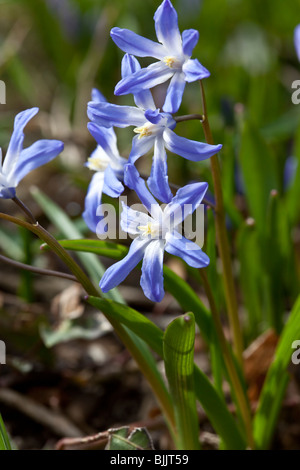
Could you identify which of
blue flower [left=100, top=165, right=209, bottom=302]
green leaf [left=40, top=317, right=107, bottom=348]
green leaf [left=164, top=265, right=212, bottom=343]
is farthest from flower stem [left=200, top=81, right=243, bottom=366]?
green leaf [left=40, top=317, right=107, bottom=348]

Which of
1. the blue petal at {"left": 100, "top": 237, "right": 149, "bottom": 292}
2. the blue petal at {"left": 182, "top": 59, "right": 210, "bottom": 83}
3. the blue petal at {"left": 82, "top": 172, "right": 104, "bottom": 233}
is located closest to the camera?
the blue petal at {"left": 182, "top": 59, "right": 210, "bottom": 83}

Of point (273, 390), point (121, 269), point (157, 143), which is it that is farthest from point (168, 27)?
point (273, 390)

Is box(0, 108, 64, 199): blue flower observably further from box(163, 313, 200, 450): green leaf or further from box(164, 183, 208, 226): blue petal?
box(163, 313, 200, 450): green leaf

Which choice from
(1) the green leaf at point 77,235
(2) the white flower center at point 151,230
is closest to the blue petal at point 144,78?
(2) the white flower center at point 151,230

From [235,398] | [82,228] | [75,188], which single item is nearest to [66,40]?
[75,188]

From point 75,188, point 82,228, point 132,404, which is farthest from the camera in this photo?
point 75,188
